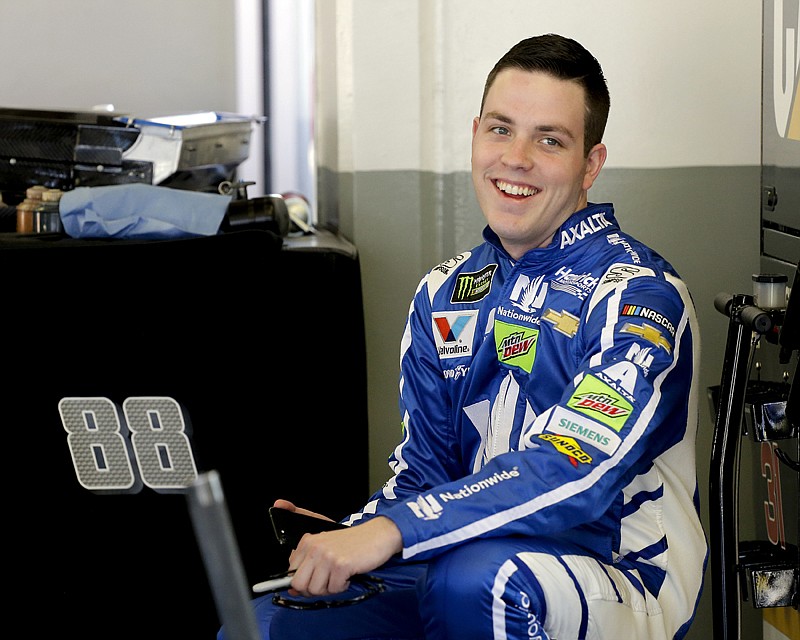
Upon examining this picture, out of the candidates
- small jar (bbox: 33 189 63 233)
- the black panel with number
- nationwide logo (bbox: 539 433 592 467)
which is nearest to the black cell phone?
nationwide logo (bbox: 539 433 592 467)

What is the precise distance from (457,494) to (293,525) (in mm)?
241

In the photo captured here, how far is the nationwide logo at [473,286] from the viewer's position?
5.40ft

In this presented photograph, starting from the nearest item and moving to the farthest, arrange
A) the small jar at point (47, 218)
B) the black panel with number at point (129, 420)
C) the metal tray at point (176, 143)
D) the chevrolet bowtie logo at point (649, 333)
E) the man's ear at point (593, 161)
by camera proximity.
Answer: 1. the chevrolet bowtie logo at point (649, 333)
2. the man's ear at point (593, 161)
3. the black panel with number at point (129, 420)
4. the small jar at point (47, 218)
5. the metal tray at point (176, 143)

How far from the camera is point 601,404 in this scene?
1316 millimetres

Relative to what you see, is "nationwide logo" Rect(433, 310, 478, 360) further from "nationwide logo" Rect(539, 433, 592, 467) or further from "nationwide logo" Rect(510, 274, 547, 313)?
"nationwide logo" Rect(539, 433, 592, 467)

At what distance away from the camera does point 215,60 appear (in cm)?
344

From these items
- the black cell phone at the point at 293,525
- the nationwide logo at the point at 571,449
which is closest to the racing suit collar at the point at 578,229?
the nationwide logo at the point at 571,449

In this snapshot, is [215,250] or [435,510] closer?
[435,510]

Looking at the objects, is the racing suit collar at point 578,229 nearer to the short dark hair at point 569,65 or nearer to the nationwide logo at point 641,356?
the short dark hair at point 569,65

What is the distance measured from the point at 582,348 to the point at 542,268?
0.16 meters

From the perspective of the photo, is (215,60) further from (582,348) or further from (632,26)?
(582,348)

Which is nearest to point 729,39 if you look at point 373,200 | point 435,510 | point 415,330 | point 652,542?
point 373,200

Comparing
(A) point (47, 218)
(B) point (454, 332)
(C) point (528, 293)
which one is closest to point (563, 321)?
(C) point (528, 293)

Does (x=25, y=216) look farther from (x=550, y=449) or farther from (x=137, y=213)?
(x=550, y=449)
